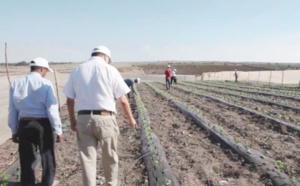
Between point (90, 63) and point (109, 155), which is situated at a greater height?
point (90, 63)

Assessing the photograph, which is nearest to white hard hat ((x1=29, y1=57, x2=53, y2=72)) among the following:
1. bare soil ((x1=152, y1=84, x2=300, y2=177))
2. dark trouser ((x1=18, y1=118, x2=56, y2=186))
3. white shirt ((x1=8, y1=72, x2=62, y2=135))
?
white shirt ((x1=8, y1=72, x2=62, y2=135))

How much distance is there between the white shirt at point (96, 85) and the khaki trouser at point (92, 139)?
0.13m

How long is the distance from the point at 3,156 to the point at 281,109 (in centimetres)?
964

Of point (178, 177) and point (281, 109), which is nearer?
point (178, 177)

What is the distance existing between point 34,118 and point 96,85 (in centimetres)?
113

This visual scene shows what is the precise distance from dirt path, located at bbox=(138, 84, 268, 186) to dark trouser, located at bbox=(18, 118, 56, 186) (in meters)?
1.77

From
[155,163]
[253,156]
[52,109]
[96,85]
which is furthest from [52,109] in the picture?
[253,156]

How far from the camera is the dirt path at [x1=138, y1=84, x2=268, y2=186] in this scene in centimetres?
504

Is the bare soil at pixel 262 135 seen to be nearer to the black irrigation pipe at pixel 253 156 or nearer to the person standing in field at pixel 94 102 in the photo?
the black irrigation pipe at pixel 253 156

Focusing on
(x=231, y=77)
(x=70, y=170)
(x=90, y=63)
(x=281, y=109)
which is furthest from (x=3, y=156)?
(x=231, y=77)

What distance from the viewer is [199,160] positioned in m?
5.98

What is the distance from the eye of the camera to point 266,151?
21.8 ft

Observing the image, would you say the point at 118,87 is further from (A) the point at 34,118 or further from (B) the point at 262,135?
(B) the point at 262,135

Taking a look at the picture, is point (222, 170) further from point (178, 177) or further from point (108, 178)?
point (108, 178)
